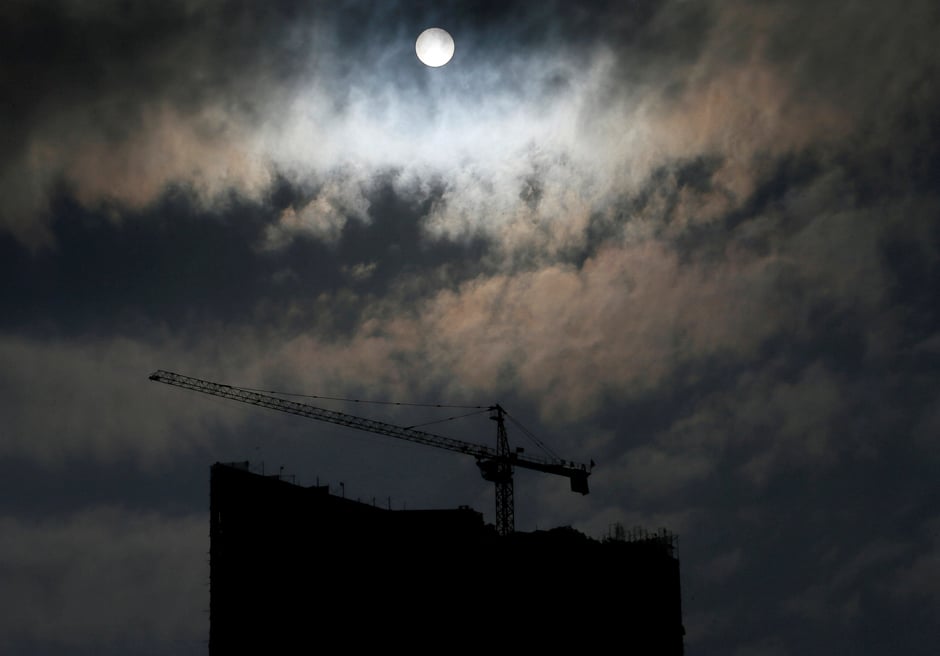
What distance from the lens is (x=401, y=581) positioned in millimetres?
→ 152125

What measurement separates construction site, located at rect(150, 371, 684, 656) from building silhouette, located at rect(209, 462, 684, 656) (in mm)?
171

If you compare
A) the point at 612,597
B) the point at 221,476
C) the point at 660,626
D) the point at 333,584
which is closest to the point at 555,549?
the point at 612,597

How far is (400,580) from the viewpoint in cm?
15200

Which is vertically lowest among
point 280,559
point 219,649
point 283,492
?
point 219,649

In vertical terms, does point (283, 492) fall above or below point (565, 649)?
Answer: above

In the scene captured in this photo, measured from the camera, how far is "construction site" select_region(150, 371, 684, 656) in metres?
142

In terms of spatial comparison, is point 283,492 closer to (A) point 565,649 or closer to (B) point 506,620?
(B) point 506,620

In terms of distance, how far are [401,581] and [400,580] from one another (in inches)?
9.8

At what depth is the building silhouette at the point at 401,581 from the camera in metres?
142

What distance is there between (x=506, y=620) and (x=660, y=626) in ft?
106

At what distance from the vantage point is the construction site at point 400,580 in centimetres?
14162

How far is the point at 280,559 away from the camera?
144 metres

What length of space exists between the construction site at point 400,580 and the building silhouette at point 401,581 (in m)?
0.17

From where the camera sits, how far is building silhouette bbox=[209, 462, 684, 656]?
14162cm
